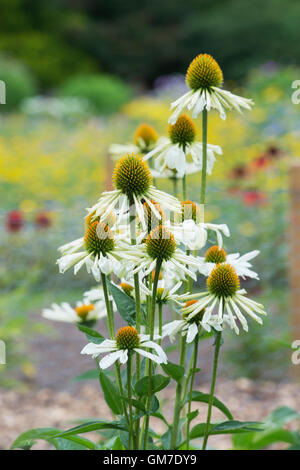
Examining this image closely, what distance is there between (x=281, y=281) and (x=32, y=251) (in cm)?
159

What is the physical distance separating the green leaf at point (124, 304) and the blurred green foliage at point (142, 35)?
13.9 m

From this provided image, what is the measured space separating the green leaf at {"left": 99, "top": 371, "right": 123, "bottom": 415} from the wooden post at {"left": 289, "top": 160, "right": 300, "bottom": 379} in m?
1.45

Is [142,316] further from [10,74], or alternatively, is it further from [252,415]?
[10,74]

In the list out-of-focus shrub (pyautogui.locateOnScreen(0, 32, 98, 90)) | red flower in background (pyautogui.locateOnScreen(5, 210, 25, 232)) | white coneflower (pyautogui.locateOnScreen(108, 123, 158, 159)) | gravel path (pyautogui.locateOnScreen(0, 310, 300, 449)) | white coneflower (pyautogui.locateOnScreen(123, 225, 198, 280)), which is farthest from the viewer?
out-of-focus shrub (pyautogui.locateOnScreen(0, 32, 98, 90))

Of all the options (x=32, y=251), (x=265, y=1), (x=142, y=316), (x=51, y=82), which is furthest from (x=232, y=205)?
(x=265, y=1)

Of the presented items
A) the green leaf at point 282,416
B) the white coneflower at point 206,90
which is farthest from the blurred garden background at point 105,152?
the white coneflower at point 206,90

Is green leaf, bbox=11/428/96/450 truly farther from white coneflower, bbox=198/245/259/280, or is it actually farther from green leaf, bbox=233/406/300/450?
green leaf, bbox=233/406/300/450

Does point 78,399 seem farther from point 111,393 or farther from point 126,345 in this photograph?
point 126,345

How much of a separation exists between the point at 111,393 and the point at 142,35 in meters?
16.7

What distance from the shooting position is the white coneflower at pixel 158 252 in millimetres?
814

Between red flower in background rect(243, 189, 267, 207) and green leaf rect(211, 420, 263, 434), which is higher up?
red flower in background rect(243, 189, 267, 207)

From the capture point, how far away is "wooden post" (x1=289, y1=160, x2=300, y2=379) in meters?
2.24

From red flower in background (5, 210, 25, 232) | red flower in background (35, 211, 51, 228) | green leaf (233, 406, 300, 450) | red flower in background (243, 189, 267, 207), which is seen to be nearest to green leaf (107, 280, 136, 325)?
green leaf (233, 406, 300, 450)

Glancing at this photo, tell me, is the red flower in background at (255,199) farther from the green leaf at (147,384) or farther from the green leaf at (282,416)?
the green leaf at (147,384)
